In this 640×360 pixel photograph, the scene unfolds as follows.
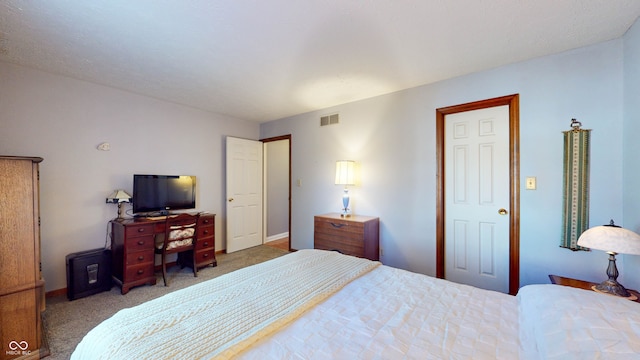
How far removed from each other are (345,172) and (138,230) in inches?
99.8

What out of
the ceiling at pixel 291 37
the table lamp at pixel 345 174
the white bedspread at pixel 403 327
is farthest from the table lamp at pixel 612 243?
the table lamp at pixel 345 174

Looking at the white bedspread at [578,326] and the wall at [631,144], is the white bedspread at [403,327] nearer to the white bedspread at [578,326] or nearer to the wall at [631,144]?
the white bedspread at [578,326]

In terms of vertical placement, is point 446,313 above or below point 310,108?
below

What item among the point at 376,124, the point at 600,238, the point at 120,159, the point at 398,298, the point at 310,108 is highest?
the point at 310,108

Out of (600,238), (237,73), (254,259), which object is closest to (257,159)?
(254,259)

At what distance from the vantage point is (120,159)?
3145 millimetres

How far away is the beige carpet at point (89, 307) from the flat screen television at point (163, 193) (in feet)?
2.91

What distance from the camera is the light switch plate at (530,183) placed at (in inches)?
91.1

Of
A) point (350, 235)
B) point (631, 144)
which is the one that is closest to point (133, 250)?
point (350, 235)

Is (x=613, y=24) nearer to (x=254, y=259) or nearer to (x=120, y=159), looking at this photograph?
(x=254, y=259)

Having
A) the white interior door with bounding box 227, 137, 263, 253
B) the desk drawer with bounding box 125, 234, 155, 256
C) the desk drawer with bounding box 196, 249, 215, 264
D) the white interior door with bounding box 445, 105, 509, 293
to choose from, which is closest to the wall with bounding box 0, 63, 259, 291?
the desk drawer with bounding box 125, 234, 155, 256

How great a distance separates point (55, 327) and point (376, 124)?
12.4 feet

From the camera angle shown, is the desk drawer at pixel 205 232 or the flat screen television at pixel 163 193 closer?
the flat screen television at pixel 163 193

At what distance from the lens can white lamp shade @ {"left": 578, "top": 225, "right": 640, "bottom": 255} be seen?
1520 millimetres
